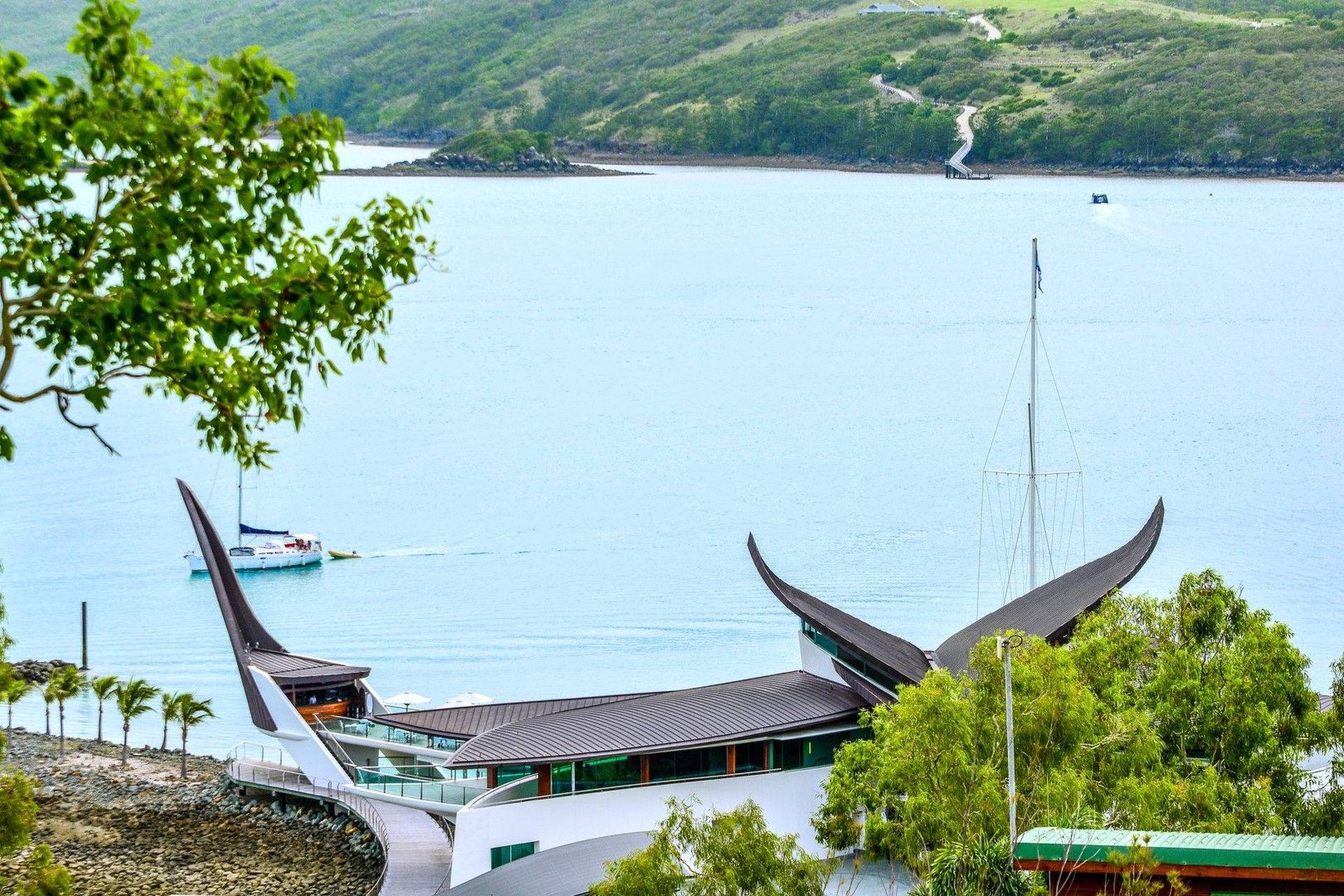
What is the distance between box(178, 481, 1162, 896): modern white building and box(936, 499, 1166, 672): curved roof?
0.04 m

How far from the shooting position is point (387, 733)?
2555 centimetres

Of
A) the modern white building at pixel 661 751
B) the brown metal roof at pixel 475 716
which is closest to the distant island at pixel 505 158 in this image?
the brown metal roof at pixel 475 716

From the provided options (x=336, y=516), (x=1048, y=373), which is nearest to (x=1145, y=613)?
(x=336, y=516)

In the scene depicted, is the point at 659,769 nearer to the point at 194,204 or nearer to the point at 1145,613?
the point at 1145,613

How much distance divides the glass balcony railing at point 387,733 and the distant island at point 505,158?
14783 centimetres

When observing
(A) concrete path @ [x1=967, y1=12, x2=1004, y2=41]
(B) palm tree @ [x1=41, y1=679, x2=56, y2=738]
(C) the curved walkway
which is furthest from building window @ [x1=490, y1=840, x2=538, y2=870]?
(A) concrete path @ [x1=967, y1=12, x2=1004, y2=41]

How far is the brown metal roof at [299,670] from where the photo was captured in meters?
26.5

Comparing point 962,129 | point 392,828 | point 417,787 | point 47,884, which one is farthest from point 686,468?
point 962,129

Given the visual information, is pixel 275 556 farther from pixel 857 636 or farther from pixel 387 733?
pixel 857 636

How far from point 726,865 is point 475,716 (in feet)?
40.2

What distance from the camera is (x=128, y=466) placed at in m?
58.8

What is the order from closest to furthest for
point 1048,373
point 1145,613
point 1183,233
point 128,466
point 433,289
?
point 1145,613 → point 128,466 → point 1048,373 → point 433,289 → point 1183,233

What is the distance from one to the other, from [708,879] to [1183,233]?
11251cm

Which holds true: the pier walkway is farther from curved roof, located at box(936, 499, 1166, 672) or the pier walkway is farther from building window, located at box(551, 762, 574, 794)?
curved roof, located at box(936, 499, 1166, 672)
